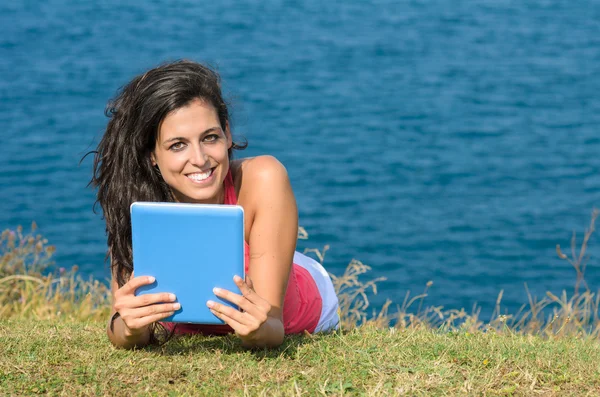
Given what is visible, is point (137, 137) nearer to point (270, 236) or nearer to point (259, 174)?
point (259, 174)

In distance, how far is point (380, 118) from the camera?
42.9 ft

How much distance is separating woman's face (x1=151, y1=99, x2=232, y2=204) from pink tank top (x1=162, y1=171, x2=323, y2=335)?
27 centimetres

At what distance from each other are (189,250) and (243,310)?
303 mm

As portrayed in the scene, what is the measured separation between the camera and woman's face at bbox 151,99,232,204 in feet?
11.4

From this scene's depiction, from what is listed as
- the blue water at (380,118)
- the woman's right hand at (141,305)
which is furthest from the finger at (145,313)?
the blue water at (380,118)

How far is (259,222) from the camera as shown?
3.60 m

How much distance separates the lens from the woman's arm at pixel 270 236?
11.5ft

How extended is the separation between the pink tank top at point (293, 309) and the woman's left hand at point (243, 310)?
493mm

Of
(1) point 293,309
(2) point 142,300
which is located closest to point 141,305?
(2) point 142,300

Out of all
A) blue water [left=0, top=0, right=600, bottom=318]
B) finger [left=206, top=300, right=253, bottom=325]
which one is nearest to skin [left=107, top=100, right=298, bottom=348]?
finger [left=206, top=300, right=253, bottom=325]

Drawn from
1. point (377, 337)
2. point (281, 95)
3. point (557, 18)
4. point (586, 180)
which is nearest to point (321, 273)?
point (377, 337)

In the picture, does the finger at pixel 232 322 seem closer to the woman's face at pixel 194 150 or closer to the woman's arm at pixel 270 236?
the woman's arm at pixel 270 236

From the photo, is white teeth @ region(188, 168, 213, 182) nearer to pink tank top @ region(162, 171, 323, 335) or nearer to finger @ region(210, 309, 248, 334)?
pink tank top @ region(162, 171, 323, 335)

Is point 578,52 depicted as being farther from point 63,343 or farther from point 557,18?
point 63,343
